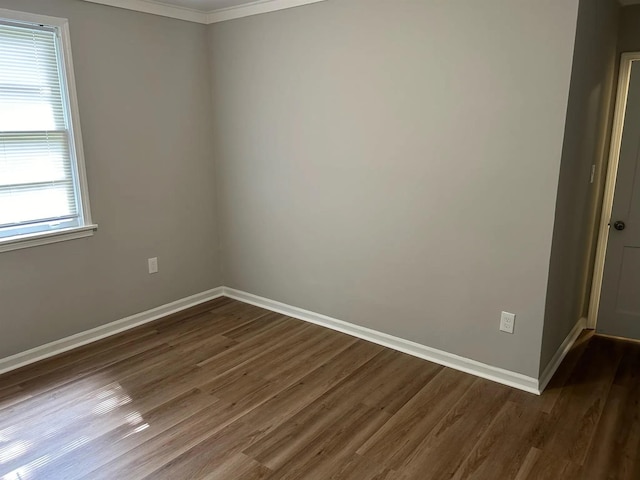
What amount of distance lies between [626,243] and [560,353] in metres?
0.98

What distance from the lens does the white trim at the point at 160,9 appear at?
317 cm

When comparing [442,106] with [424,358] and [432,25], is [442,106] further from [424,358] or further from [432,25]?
[424,358]

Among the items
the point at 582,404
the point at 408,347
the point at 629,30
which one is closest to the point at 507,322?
the point at 582,404

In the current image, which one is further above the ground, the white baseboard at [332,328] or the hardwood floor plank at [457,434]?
the white baseboard at [332,328]

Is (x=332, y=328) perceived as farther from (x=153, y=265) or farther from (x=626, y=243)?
(x=626, y=243)

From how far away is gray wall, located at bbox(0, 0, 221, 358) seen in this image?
3.02 meters

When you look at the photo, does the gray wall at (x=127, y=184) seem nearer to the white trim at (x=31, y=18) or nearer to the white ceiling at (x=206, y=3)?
the white trim at (x=31, y=18)

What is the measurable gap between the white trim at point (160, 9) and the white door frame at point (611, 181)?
314cm

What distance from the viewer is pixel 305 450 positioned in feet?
7.27

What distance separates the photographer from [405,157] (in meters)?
2.93

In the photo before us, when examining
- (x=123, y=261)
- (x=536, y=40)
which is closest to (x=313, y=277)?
(x=123, y=261)

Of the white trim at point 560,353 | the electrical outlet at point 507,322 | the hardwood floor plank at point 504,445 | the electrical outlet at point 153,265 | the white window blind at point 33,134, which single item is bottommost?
the hardwood floor plank at point 504,445

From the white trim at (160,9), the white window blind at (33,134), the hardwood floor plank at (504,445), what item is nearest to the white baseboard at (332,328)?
the hardwood floor plank at (504,445)

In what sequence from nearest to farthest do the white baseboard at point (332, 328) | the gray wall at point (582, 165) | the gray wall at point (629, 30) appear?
the gray wall at point (582, 165) < the white baseboard at point (332, 328) < the gray wall at point (629, 30)
